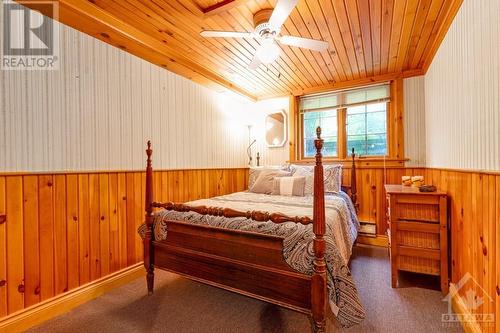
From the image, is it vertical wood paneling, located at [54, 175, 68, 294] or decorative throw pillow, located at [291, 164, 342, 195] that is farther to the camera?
decorative throw pillow, located at [291, 164, 342, 195]

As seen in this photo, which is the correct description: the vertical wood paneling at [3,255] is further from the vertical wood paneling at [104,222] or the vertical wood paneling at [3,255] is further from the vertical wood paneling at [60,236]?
the vertical wood paneling at [104,222]

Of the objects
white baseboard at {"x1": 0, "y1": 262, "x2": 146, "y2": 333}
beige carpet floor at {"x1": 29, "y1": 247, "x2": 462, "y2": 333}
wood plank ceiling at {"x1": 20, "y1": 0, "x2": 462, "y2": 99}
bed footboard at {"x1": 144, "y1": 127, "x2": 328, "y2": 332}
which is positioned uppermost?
wood plank ceiling at {"x1": 20, "y1": 0, "x2": 462, "y2": 99}

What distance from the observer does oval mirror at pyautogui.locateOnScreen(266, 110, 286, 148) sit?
395 centimetres

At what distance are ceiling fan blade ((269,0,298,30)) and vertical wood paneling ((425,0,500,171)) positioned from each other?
103cm

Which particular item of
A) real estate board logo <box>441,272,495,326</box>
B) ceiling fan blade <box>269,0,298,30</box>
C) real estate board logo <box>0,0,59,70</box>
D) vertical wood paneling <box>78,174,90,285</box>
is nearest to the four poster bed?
vertical wood paneling <box>78,174,90,285</box>

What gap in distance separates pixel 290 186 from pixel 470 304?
175 centimetres

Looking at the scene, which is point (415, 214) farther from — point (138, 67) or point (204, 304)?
point (138, 67)

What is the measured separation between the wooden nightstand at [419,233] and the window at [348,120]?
1.37 meters

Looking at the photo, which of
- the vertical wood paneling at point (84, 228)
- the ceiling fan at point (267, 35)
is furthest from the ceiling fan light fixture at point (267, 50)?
the vertical wood paneling at point (84, 228)

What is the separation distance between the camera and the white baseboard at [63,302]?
1528mm

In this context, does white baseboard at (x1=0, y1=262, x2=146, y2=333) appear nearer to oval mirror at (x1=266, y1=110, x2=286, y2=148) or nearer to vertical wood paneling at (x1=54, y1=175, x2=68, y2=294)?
vertical wood paneling at (x1=54, y1=175, x2=68, y2=294)

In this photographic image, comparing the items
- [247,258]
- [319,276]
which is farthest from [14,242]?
[319,276]

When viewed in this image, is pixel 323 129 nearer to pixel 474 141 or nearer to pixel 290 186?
pixel 290 186

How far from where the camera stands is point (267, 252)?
4.95 feet
